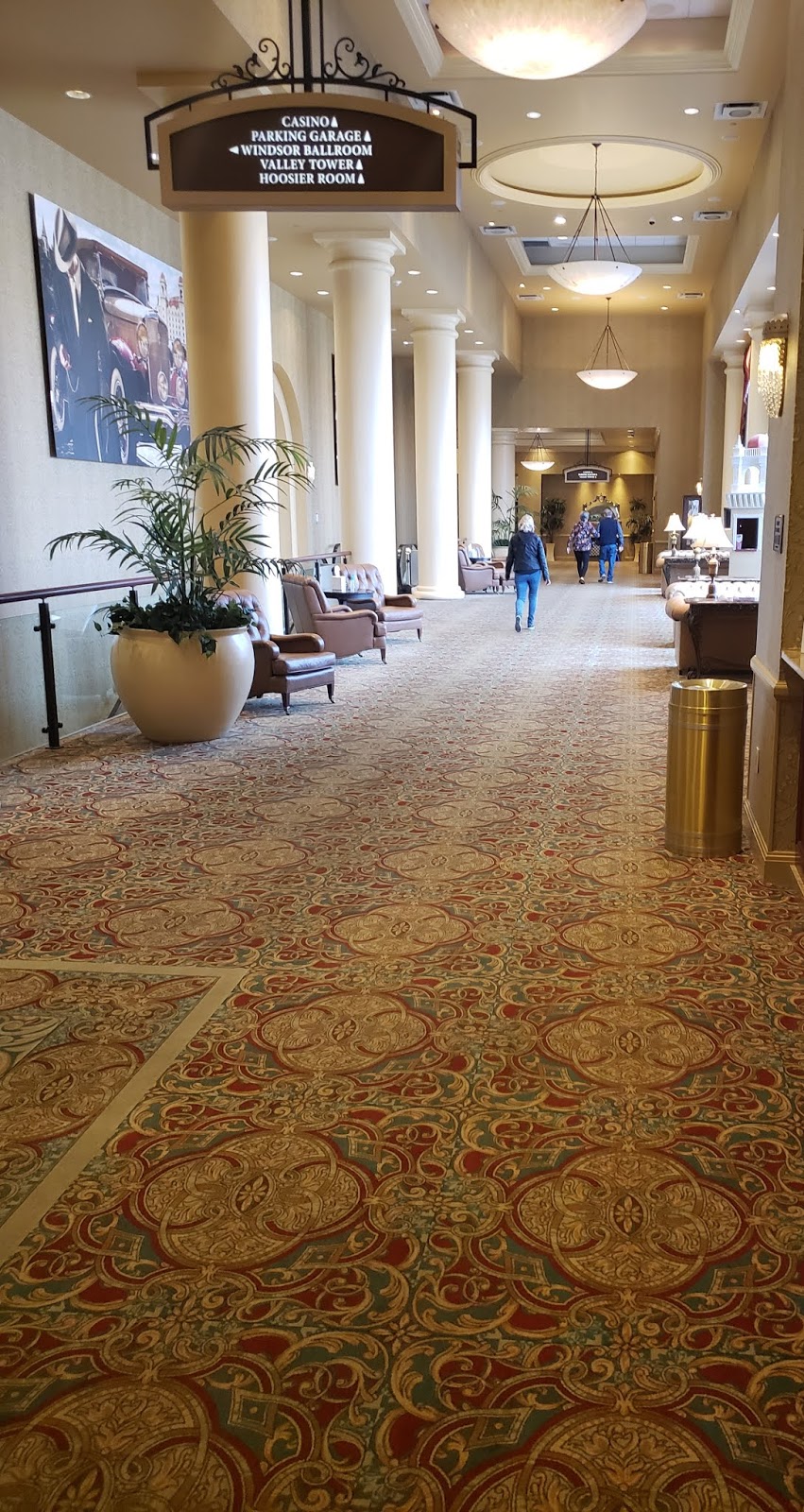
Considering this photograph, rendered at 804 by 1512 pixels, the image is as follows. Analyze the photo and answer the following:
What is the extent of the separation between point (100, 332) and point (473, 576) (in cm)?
1325

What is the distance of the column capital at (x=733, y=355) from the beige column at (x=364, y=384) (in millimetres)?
9197

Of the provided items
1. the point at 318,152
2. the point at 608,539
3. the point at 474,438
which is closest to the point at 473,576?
the point at 474,438

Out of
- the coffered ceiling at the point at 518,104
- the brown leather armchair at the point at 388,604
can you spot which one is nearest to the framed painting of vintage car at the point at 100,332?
the coffered ceiling at the point at 518,104

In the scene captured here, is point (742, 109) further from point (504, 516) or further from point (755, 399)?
point (504, 516)

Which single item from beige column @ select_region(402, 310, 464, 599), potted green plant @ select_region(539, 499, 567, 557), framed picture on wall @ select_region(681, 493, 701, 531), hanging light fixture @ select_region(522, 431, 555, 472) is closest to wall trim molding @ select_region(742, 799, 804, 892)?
beige column @ select_region(402, 310, 464, 599)

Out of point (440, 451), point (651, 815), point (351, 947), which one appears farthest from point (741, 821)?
point (440, 451)

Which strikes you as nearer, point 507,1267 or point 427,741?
point 507,1267

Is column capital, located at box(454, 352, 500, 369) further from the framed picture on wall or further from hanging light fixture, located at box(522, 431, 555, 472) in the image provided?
hanging light fixture, located at box(522, 431, 555, 472)

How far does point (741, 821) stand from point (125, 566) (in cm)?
711

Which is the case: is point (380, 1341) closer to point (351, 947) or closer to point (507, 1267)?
point (507, 1267)

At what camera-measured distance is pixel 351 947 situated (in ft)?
14.3

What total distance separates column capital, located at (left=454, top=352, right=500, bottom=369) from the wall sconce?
1941 centimetres

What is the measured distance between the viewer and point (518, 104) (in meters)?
12.9

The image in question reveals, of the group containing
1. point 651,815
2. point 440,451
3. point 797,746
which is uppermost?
point 440,451
